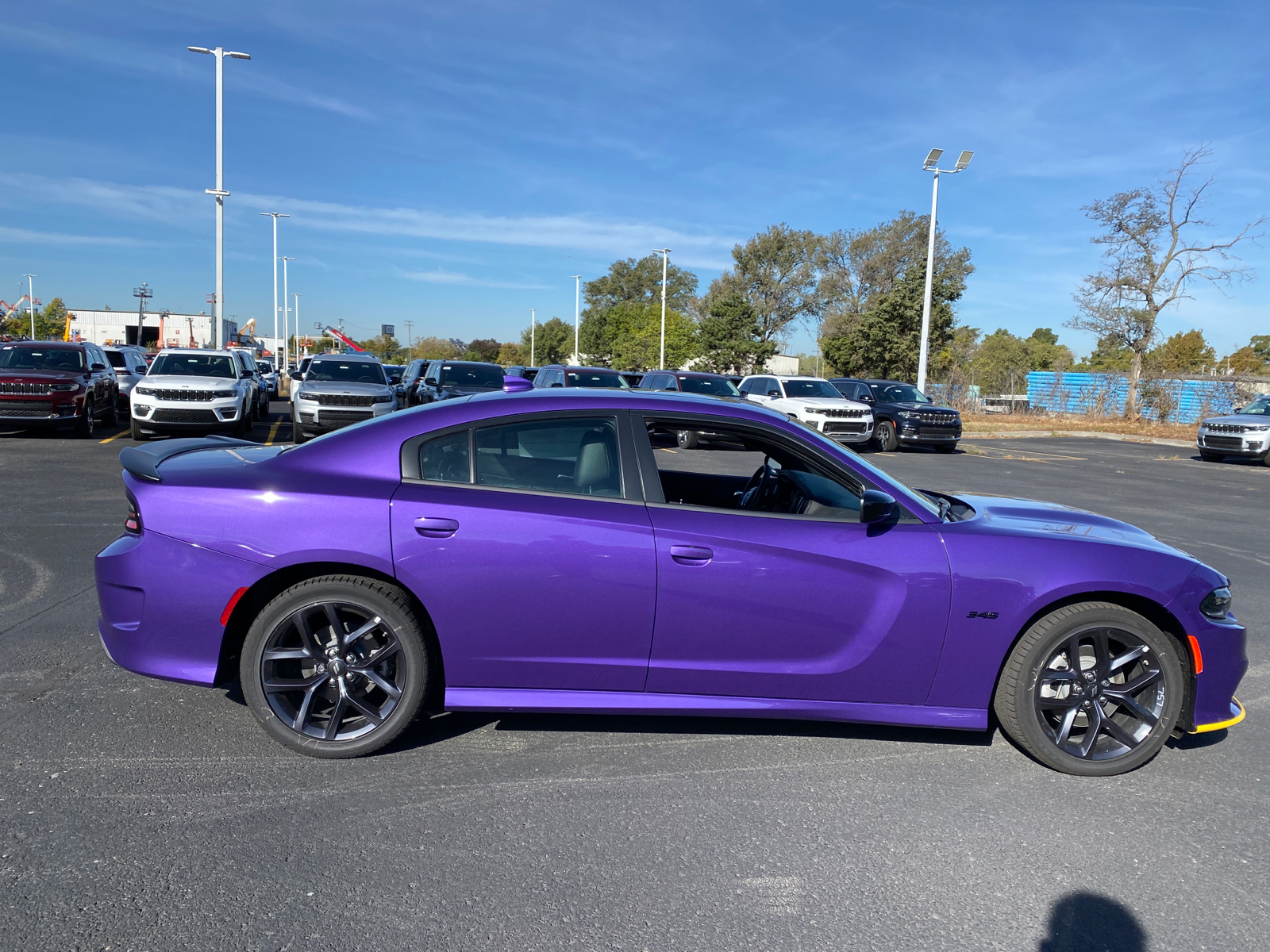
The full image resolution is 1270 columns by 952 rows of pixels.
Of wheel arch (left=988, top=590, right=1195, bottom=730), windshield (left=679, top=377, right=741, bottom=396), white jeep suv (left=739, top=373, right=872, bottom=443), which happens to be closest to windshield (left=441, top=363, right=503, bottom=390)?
windshield (left=679, top=377, right=741, bottom=396)

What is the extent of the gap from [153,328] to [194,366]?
149ft

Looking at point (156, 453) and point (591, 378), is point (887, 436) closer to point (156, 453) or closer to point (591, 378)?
point (591, 378)

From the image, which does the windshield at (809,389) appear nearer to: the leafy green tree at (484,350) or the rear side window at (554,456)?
the rear side window at (554,456)

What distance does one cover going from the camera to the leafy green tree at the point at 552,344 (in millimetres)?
98562

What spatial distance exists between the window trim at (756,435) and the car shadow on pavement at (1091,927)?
149 centimetres

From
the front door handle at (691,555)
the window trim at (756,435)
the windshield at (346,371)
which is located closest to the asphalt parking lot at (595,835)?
the front door handle at (691,555)

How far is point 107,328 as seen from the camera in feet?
231

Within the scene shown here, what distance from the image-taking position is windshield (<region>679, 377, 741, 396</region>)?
67.3 feet

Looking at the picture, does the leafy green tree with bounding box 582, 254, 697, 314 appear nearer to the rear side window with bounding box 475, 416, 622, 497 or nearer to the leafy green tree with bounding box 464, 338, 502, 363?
the leafy green tree with bounding box 464, 338, 502, 363

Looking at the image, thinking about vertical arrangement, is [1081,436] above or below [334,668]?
above

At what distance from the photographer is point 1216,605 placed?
3686mm

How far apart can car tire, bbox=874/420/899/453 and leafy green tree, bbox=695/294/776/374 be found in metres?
36.0

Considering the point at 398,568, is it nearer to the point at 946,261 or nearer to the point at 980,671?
the point at 980,671

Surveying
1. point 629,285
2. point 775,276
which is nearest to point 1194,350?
point 775,276
